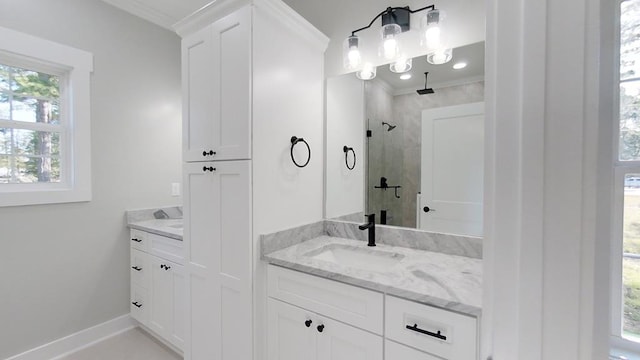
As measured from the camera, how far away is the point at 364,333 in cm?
115

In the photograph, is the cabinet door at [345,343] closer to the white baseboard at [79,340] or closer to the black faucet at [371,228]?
the black faucet at [371,228]

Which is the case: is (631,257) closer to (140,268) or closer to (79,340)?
(140,268)

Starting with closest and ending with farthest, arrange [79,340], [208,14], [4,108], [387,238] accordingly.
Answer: [208,14] < [387,238] < [4,108] < [79,340]

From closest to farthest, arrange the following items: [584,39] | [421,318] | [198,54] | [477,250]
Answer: [584,39], [421,318], [477,250], [198,54]

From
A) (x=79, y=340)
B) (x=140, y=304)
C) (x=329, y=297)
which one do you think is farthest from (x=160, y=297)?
(x=329, y=297)

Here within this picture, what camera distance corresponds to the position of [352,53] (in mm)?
1812

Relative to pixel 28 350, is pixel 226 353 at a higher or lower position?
higher

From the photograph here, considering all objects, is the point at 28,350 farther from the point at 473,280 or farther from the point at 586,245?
the point at 586,245

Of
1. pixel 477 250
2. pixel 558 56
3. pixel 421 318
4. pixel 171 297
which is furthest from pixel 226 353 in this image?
pixel 558 56

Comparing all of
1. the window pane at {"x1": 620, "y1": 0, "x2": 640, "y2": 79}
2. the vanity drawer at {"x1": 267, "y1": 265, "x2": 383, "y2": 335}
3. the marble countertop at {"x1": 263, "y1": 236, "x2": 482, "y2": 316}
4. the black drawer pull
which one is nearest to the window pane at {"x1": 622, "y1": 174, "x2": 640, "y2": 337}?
the window pane at {"x1": 620, "y1": 0, "x2": 640, "y2": 79}

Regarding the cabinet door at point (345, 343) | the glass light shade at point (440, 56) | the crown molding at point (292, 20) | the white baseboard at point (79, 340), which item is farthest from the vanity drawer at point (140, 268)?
the glass light shade at point (440, 56)

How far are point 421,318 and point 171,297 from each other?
1782mm

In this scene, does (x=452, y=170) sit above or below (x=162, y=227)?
above

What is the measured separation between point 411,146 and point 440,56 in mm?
516
